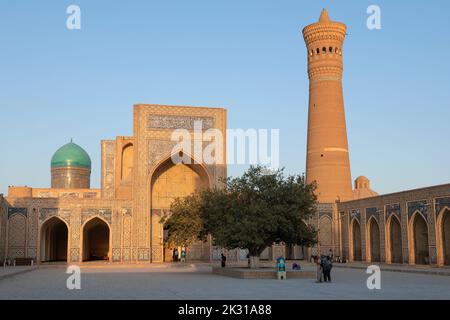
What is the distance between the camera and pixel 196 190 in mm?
29328

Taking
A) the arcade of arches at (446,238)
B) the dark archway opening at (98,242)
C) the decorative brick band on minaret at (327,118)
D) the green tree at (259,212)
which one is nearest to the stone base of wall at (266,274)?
the green tree at (259,212)

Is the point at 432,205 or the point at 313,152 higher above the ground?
the point at 313,152

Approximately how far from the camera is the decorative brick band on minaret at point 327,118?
35.1m

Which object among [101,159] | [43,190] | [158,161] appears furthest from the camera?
[43,190]

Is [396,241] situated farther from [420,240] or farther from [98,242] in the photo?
[98,242]

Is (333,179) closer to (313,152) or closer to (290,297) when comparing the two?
(313,152)

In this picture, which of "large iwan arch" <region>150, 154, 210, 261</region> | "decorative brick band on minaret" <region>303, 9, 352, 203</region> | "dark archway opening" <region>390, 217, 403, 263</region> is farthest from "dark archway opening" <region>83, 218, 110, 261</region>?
"dark archway opening" <region>390, 217, 403, 263</region>

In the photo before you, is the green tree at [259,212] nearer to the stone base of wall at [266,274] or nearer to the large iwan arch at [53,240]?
the stone base of wall at [266,274]

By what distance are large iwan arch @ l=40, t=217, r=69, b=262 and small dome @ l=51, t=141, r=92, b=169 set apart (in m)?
11.5

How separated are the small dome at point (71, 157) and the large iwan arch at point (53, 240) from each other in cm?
1146

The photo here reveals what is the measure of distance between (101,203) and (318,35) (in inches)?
645

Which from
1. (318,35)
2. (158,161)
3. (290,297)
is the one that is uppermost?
(318,35)
